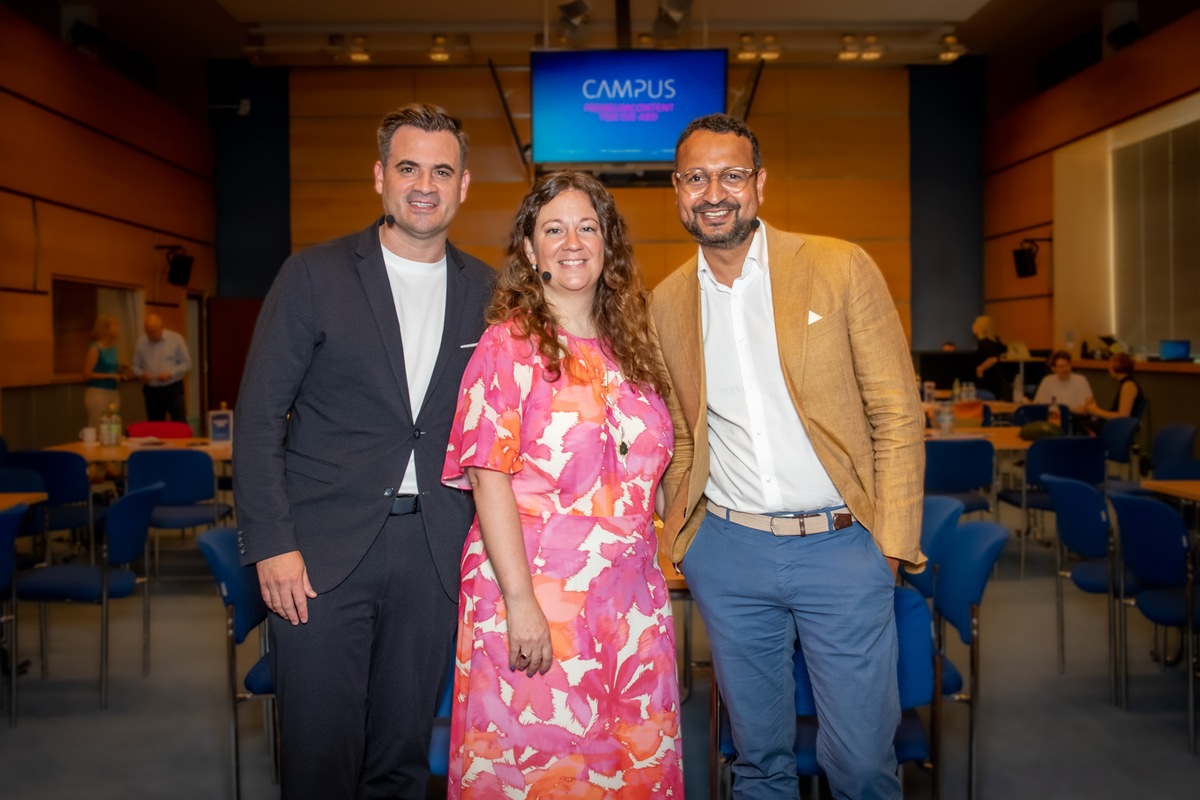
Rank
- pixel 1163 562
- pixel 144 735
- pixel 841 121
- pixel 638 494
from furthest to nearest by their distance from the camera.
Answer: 1. pixel 841 121
2. pixel 144 735
3. pixel 1163 562
4. pixel 638 494

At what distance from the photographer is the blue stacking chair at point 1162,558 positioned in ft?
10.6

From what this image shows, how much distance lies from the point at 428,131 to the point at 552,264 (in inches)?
18.5

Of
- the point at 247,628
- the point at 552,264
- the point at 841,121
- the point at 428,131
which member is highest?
the point at 841,121

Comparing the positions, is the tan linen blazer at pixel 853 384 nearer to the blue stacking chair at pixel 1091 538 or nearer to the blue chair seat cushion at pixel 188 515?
the blue stacking chair at pixel 1091 538

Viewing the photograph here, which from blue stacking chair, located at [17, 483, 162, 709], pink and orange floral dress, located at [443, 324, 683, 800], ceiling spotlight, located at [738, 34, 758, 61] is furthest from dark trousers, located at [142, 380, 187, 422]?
pink and orange floral dress, located at [443, 324, 683, 800]

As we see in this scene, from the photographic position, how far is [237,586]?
2699mm

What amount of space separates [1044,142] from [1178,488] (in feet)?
26.6

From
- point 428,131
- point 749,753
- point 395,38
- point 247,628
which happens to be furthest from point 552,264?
point 395,38

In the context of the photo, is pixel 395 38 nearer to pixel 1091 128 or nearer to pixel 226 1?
pixel 226 1

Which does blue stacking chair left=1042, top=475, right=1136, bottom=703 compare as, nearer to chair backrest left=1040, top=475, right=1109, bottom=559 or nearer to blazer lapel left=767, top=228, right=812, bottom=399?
chair backrest left=1040, top=475, right=1109, bottom=559

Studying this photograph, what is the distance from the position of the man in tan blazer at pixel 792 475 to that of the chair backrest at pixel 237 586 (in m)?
1.26

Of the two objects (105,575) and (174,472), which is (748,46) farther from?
(105,575)

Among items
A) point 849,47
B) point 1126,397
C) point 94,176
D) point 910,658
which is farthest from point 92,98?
point 1126,397

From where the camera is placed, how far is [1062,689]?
12.8 feet
